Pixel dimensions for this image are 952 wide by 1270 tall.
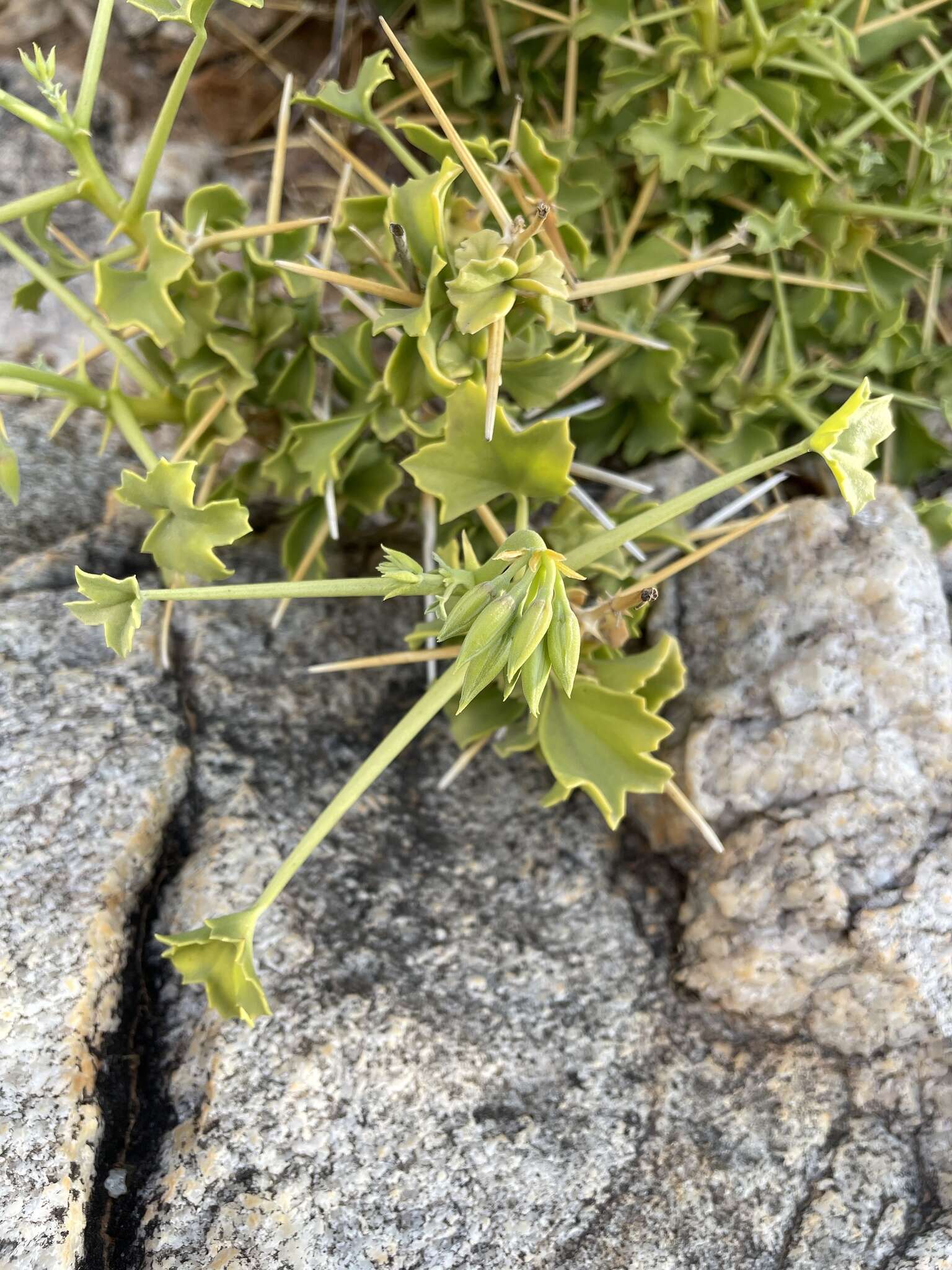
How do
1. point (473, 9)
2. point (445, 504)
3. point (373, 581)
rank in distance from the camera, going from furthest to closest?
point (473, 9) → point (445, 504) → point (373, 581)

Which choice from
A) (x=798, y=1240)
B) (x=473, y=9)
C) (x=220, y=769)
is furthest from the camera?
(x=473, y=9)

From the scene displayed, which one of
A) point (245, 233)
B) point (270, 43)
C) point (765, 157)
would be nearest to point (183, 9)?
point (245, 233)

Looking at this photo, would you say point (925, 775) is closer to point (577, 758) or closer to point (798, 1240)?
point (577, 758)

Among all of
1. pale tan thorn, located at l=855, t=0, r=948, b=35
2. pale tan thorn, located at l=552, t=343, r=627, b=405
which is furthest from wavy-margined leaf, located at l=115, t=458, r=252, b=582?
pale tan thorn, located at l=855, t=0, r=948, b=35

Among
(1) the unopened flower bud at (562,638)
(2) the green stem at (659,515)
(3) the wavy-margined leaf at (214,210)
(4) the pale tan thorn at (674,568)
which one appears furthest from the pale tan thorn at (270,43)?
(1) the unopened flower bud at (562,638)

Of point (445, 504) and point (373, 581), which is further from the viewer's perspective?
point (445, 504)

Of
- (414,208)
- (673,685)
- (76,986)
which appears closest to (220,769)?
(76,986)
